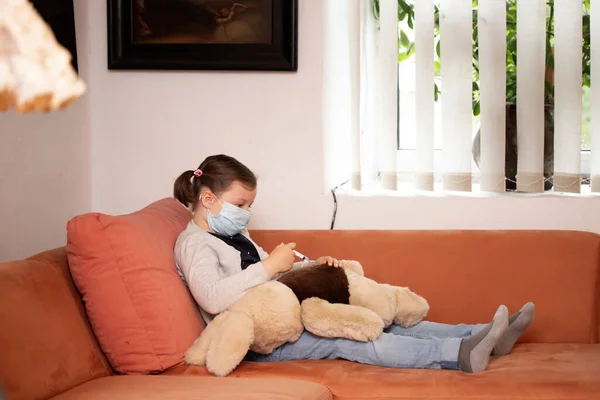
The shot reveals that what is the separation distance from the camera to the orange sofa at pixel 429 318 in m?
1.62

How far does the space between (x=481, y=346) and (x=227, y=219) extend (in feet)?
2.36

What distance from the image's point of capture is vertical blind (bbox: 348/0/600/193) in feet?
8.83

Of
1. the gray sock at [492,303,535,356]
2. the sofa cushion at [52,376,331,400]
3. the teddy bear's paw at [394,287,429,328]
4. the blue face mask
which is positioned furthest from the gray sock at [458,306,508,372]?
the blue face mask

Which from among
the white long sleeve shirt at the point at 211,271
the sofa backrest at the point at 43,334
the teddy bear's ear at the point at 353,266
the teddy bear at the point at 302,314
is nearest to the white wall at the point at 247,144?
the teddy bear's ear at the point at 353,266

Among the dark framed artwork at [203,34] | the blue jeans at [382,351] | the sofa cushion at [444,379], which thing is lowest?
the sofa cushion at [444,379]

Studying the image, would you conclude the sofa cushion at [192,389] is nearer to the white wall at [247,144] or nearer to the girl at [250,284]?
the girl at [250,284]

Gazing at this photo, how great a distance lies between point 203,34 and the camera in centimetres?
276

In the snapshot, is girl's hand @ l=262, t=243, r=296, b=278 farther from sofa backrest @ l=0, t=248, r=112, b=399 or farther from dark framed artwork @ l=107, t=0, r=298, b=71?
dark framed artwork @ l=107, t=0, r=298, b=71

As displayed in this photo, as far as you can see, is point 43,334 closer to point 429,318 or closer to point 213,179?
point 213,179

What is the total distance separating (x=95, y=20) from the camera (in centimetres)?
280

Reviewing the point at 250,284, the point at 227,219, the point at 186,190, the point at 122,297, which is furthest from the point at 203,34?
the point at 122,297

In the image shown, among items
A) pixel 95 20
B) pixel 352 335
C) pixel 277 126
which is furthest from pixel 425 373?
pixel 95 20

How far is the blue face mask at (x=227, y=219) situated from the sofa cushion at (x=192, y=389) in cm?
51

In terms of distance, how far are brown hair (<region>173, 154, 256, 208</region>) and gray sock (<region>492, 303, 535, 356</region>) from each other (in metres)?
0.76
